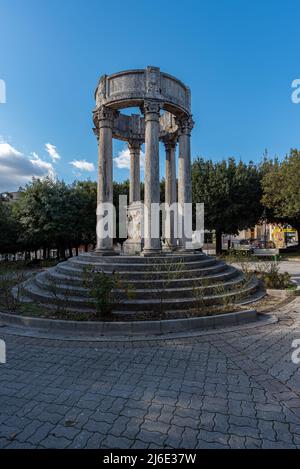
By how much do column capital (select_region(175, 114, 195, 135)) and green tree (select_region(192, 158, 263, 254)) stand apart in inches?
608

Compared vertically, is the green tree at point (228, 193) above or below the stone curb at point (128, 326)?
above

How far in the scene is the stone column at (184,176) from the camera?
37.1 feet

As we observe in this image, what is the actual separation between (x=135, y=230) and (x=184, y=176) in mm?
3057

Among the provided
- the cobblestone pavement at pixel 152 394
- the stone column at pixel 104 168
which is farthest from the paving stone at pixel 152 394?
the stone column at pixel 104 168

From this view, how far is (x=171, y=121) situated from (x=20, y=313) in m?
10.1

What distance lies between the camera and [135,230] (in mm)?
12000

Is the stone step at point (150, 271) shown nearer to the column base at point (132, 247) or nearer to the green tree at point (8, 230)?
the column base at point (132, 247)

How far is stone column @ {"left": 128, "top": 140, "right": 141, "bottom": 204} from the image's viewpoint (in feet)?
44.1

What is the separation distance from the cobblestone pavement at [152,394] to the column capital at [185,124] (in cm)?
864

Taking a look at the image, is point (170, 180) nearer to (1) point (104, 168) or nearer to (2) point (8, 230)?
(1) point (104, 168)

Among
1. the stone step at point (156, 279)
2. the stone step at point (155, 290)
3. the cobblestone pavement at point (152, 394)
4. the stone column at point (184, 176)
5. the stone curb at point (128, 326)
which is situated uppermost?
the stone column at point (184, 176)

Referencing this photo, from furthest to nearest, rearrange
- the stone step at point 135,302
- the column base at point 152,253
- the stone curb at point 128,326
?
the column base at point 152,253 → the stone step at point 135,302 → the stone curb at point 128,326

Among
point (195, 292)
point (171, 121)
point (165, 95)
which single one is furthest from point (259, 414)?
point (171, 121)

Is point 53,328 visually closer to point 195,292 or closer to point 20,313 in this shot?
point 20,313
